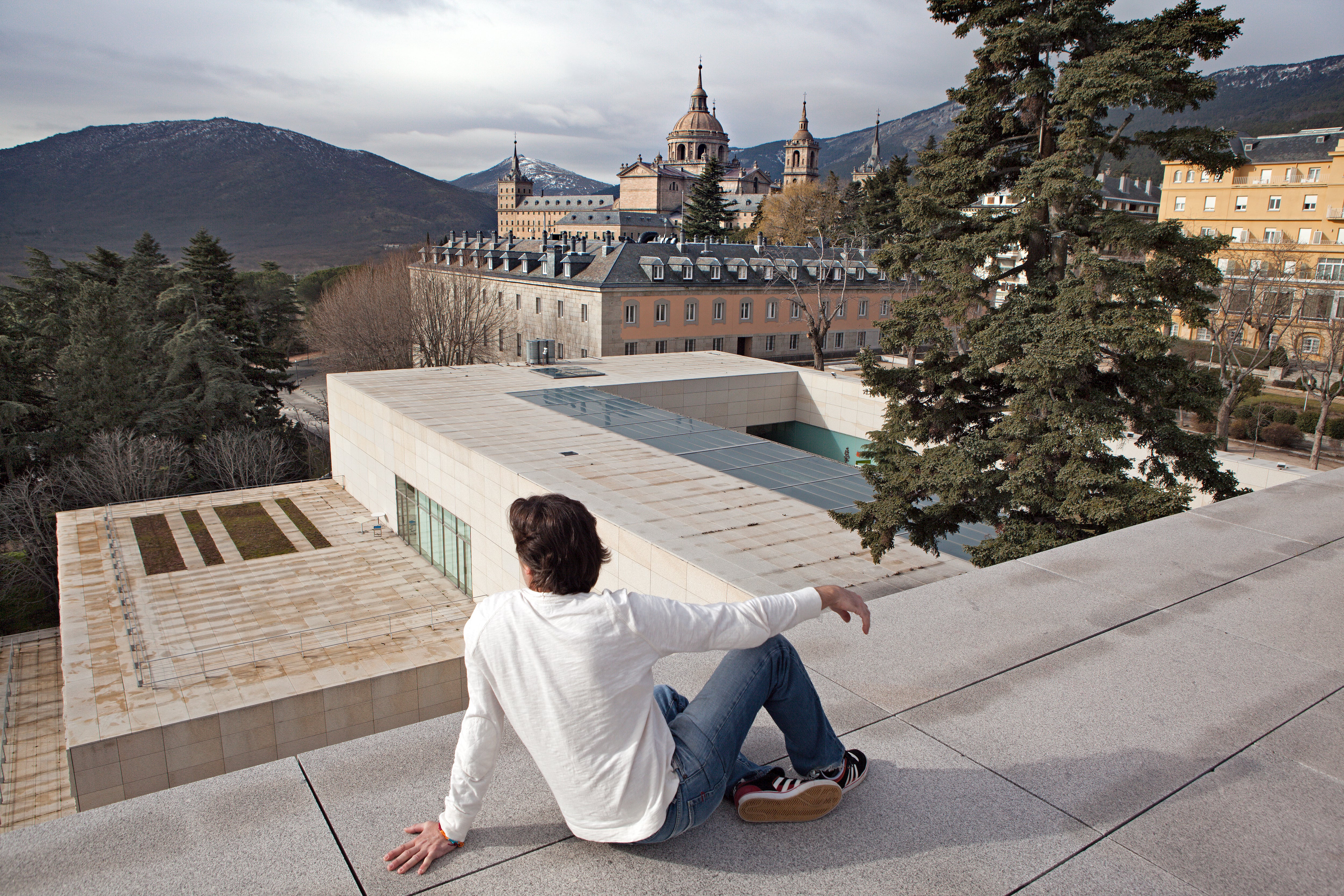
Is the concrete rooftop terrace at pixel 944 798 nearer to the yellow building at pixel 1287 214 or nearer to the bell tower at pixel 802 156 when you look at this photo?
the yellow building at pixel 1287 214

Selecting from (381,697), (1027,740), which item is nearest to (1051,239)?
(1027,740)

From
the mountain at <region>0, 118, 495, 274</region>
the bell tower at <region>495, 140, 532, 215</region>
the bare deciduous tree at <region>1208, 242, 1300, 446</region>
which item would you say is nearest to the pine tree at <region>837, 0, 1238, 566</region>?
the bare deciduous tree at <region>1208, 242, 1300, 446</region>

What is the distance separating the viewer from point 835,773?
113 inches

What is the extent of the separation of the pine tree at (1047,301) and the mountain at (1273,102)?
103 metres

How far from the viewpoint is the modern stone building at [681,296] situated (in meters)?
45.0

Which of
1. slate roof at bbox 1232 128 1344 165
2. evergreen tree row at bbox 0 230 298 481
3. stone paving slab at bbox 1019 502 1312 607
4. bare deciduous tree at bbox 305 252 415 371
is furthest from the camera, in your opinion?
slate roof at bbox 1232 128 1344 165

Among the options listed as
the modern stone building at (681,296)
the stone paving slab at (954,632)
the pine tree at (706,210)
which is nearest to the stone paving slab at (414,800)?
the stone paving slab at (954,632)

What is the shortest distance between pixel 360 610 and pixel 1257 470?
664 inches

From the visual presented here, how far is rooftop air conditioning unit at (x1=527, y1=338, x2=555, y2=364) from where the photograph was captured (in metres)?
26.5

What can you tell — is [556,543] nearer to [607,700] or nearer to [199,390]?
[607,700]

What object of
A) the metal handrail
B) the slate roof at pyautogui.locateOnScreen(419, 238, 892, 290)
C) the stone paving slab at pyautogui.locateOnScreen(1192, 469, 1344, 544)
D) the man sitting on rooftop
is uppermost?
the slate roof at pyautogui.locateOnScreen(419, 238, 892, 290)

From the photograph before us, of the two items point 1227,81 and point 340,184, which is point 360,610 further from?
point 1227,81

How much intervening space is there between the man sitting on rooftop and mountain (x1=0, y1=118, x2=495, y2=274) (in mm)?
133327

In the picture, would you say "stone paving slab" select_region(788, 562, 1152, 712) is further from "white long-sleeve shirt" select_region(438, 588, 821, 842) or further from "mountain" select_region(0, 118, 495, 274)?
"mountain" select_region(0, 118, 495, 274)
